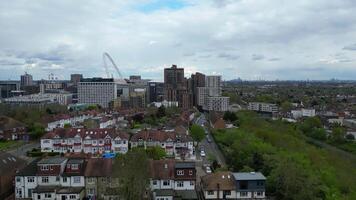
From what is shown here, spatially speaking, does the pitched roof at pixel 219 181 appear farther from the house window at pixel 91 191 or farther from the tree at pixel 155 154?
the house window at pixel 91 191

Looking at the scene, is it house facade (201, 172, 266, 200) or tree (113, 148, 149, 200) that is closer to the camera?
tree (113, 148, 149, 200)

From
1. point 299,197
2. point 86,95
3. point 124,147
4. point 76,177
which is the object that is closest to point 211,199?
point 299,197

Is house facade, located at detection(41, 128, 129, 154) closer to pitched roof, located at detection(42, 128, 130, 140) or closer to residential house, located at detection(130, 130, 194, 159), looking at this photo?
pitched roof, located at detection(42, 128, 130, 140)

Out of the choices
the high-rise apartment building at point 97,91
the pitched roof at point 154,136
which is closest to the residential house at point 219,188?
the pitched roof at point 154,136

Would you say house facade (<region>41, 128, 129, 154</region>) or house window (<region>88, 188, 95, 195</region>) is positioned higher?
house facade (<region>41, 128, 129, 154</region>)

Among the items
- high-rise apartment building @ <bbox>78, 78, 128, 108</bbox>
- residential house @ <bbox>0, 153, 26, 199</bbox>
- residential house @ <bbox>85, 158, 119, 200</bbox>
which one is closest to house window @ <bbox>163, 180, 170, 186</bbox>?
residential house @ <bbox>85, 158, 119, 200</bbox>

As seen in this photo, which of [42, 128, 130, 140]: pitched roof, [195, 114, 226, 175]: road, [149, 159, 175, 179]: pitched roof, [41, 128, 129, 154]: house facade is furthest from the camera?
[42, 128, 130, 140]: pitched roof

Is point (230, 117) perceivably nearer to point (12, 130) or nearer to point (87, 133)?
point (87, 133)
